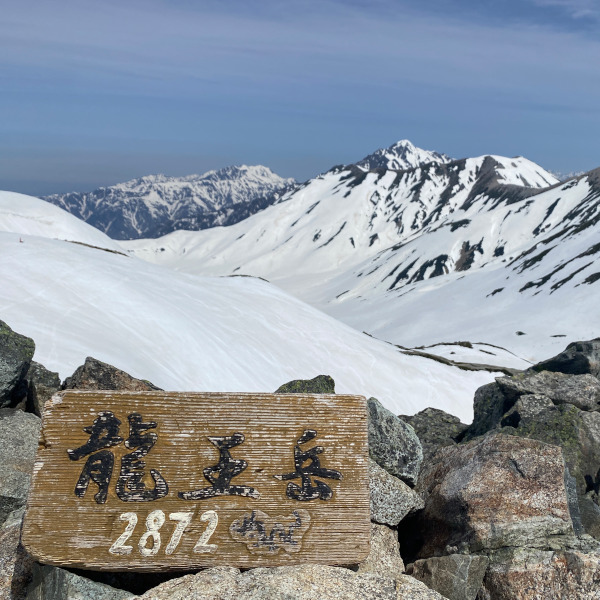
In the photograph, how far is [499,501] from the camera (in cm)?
966

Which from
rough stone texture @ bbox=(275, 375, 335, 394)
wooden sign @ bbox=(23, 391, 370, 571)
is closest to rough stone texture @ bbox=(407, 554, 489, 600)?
wooden sign @ bbox=(23, 391, 370, 571)

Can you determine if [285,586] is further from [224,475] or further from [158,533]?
[158,533]

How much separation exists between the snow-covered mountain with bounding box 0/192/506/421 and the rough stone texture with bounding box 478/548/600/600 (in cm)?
1588

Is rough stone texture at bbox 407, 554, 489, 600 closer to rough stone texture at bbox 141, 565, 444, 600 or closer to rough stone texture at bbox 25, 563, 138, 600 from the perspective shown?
rough stone texture at bbox 141, 565, 444, 600

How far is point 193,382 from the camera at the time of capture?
26.3m

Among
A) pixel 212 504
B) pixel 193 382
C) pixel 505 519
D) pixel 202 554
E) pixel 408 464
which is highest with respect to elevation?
pixel 212 504

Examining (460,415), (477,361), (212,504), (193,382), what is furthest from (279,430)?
(477,361)

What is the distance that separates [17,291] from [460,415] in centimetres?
2719

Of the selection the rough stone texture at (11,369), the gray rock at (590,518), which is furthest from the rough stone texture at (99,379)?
the gray rock at (590,518)

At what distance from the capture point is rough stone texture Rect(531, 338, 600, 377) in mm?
29875

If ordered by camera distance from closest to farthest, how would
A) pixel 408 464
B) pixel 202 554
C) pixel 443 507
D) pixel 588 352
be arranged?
1. pixel 202 554
2. pixel 443 507
3. pixel 408 464
4. pixel 588 352

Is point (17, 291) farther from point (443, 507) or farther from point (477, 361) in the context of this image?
point (477, 361)

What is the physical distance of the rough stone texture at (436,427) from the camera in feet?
68.1

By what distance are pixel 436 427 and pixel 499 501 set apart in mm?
12421
